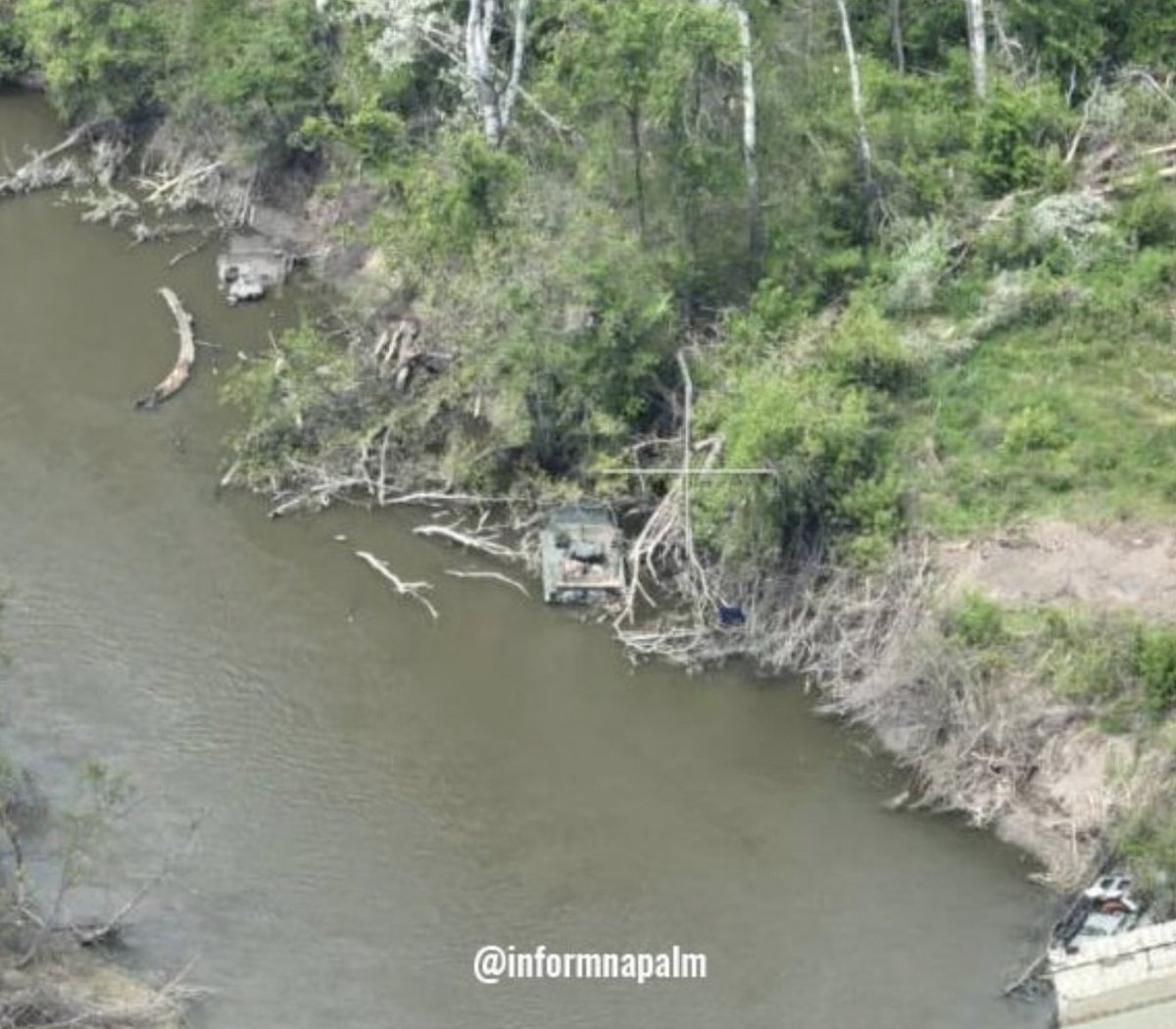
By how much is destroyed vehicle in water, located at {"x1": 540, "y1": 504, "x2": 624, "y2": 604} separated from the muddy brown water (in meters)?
0.41

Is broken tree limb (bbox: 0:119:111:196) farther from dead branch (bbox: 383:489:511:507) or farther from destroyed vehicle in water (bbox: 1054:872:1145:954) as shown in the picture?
destroyed vehicle in water (bbox: 1054:872:1145:954)

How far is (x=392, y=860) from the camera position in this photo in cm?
2677

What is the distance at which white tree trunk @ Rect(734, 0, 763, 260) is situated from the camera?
3272 cm

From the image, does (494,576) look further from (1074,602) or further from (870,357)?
(1074,602)

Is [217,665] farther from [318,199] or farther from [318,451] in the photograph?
[318,199]

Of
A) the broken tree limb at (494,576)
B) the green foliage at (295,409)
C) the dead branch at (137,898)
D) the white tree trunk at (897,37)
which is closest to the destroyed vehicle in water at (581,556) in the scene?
the broken tree limb at (494,576)

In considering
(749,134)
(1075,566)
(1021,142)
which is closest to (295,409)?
(749,134)

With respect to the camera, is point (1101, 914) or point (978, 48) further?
point (978, 48)

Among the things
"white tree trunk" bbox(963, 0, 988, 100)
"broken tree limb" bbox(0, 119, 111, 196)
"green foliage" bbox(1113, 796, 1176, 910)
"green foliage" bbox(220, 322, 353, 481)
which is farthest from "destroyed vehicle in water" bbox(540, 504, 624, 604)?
"broken tree limb" bbox(0, 119, 111, 196)

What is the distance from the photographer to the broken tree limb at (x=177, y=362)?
117ft

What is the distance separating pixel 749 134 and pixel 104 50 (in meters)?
14.7

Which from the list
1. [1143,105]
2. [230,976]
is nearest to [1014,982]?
[230,976]

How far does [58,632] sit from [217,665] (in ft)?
7.60

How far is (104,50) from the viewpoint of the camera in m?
42.1
